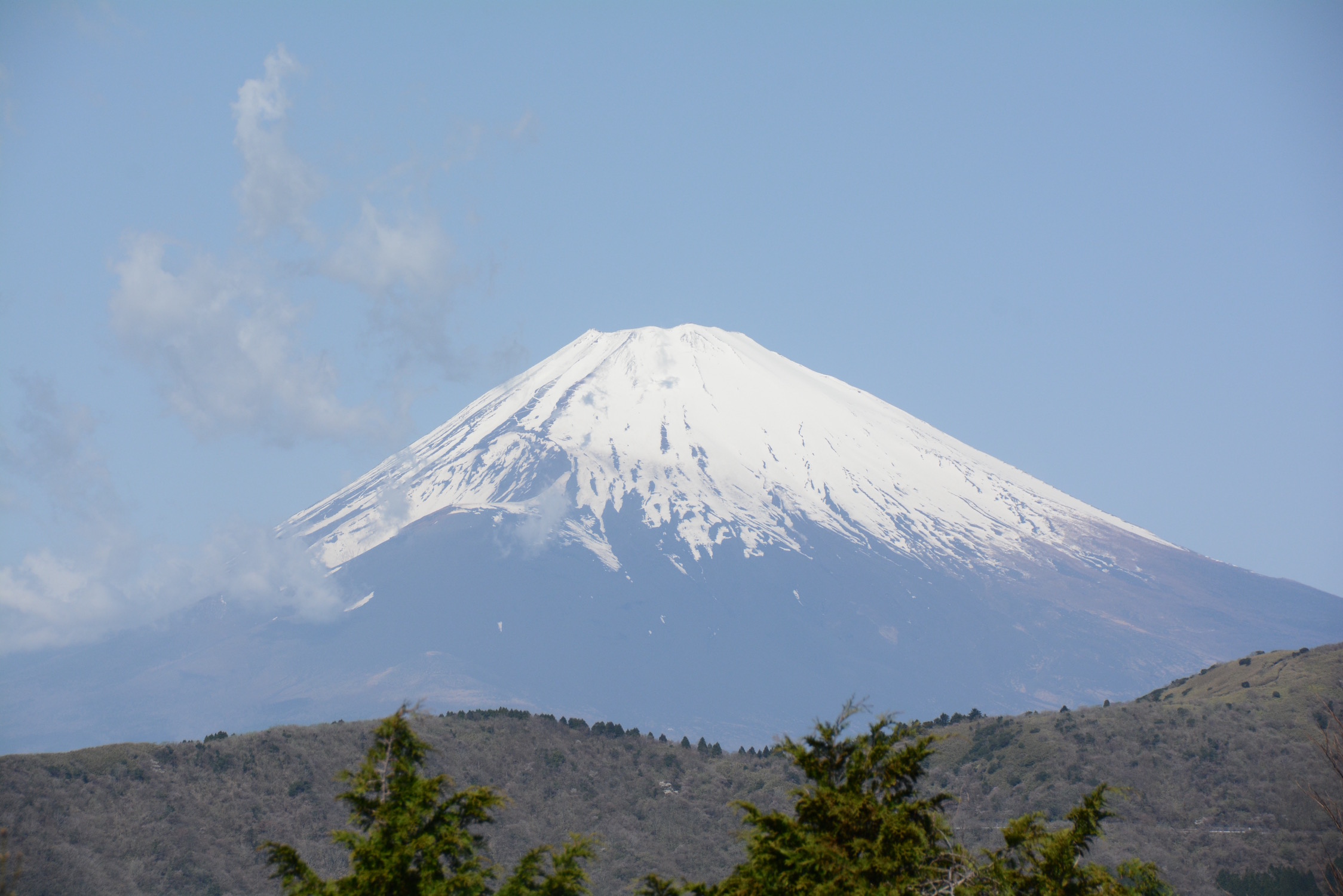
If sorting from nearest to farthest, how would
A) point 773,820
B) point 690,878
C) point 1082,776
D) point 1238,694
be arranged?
1. point 773,820
2. point 690,878
3. point 1082,776
4. point 1238,694

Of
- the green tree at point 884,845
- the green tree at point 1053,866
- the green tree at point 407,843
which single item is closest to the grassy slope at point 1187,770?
the green tree at point 1053,866

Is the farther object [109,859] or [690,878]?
[690,878]

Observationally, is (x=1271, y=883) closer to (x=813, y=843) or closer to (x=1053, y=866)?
(x=1053, y=866)

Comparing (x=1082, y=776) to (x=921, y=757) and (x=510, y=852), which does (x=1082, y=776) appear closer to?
(x=510, y=852)

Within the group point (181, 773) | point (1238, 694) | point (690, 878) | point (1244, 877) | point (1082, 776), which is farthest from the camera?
point (1238, 694)

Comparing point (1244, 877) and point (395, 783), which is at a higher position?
point (395, 783)

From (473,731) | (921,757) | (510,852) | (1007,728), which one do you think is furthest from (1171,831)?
(921,757)
